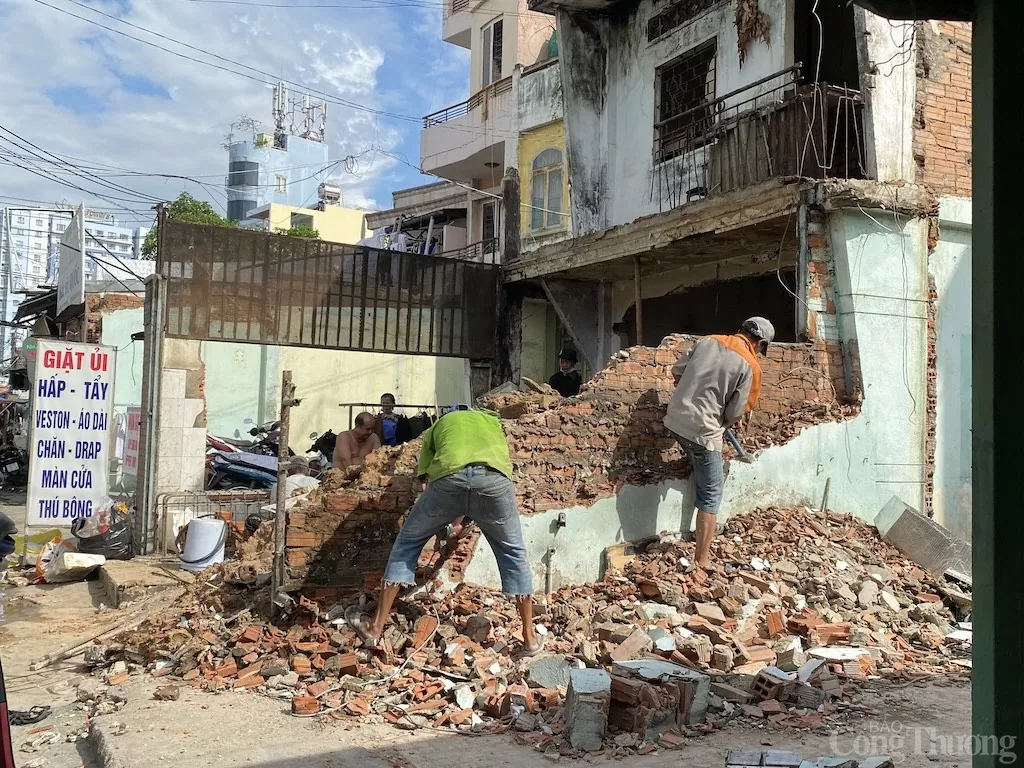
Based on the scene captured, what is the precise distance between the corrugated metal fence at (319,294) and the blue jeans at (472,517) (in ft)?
20.3

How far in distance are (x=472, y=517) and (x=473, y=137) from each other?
1774cm

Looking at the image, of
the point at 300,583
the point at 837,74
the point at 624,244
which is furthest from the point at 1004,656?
the point at 837,74

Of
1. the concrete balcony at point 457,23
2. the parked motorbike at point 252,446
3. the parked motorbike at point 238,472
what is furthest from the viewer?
the concrete balcony at point 457,23

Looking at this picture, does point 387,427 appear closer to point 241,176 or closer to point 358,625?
point 358,625

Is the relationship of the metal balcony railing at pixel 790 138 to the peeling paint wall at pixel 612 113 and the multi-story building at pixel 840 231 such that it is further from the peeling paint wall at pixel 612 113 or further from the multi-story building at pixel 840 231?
the peeling paint wall at pixel 612 113

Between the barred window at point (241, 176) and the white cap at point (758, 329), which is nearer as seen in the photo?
the white cap at point (758, 329)

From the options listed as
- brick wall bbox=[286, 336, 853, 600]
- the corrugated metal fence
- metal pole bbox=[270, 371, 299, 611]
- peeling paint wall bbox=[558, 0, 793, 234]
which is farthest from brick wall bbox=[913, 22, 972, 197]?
metal pole bbox=[270, 371, 299, 611]

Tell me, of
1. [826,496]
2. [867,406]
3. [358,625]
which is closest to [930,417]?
[867,406]

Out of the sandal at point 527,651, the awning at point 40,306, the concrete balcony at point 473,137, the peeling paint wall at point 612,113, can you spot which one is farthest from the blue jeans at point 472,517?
the awning at point 40,306

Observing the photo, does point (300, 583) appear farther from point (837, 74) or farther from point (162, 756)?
point (837, 74)

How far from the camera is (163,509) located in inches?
392

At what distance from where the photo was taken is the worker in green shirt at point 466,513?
5285 millimetres

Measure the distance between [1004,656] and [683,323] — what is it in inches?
391

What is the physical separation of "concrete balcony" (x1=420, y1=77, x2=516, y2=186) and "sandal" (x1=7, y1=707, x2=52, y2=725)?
16234 millimetres
